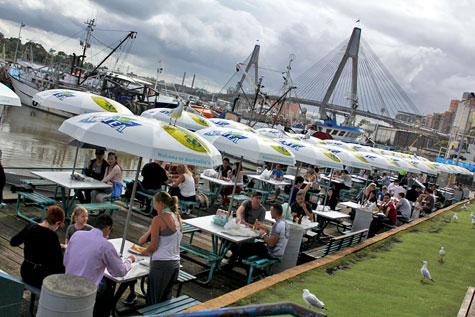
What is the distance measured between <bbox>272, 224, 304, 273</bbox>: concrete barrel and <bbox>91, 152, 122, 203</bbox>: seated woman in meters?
3.72

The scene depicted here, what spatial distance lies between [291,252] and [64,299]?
17.1ft

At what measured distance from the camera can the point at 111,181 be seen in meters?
9.02

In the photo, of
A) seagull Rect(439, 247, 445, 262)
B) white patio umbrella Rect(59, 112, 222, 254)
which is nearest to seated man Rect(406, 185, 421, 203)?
seagull Rect(439, 247, 445, 262)

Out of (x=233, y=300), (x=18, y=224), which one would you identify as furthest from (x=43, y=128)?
(x=233, y=300)

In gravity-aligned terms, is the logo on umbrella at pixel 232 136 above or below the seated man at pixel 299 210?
above

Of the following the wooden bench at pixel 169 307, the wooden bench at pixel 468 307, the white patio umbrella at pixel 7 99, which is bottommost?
the wooden bench at pixel 169 307

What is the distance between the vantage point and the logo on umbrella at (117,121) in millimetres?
5342

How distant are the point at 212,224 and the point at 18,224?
3378 millimetres

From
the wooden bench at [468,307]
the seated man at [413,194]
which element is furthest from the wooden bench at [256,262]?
the seated man at [413,194]

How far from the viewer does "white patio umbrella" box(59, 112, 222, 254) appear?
16.7 ft

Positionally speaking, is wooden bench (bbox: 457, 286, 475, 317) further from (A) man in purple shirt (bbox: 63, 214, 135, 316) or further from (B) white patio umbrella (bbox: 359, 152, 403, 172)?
(B) white patio umbrella (bbox: 359, 152, 403, 172)

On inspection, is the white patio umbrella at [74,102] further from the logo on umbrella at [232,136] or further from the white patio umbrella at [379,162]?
the white patio umbrella at [379,162]

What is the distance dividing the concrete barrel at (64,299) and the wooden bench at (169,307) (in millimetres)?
1531

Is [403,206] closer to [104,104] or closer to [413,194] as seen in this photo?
[413,194]
